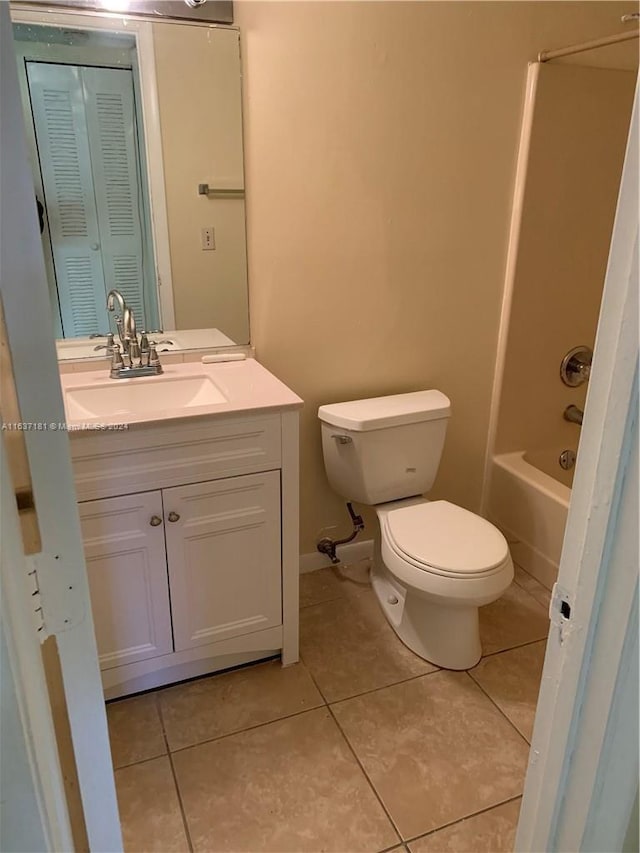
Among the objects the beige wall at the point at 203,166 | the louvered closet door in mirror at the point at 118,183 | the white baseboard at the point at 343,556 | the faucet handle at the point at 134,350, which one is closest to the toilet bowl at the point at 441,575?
the white baseboard at the point at 343,556

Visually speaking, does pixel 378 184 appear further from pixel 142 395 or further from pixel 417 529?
pixel 417 529

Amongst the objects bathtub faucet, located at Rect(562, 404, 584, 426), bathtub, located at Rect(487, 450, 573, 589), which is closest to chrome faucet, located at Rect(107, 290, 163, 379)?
bathtub, located at Rect(487, 450, 573, 589)

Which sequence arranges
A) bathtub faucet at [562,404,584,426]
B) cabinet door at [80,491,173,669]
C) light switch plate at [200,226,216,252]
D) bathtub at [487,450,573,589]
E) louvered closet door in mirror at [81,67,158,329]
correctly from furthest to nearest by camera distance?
1. bathtub faucet at [562,404,584,426]
2. bathtub at [487,450,573,589]
3. light switch plate at [200,226,216,252]
4. louvered closet door in mirror at [81,67,158,329]
5. cabinet door at [80,491,173,669]

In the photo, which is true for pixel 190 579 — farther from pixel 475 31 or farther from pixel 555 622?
pixel 475 31

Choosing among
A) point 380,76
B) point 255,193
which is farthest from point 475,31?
point 255,193

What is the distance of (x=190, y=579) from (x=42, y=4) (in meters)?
1.53

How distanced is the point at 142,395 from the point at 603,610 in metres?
1.41

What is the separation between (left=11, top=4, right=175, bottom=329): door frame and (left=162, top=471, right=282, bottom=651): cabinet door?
2.02 ft

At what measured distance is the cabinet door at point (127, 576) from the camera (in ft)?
5.08

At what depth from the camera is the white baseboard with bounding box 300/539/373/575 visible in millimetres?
2391

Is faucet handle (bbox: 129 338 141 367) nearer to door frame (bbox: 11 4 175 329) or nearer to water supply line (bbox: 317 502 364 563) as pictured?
door frame (bbox: 11 4 175 329)

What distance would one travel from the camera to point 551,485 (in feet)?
7.70

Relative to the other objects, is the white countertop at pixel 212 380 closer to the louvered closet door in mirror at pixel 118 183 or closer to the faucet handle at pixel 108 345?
the faucet handle at pixel 108 345

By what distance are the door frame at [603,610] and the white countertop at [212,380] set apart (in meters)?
0.97
